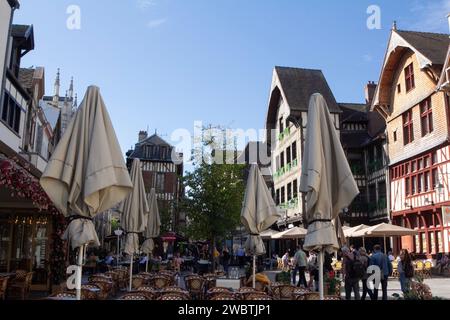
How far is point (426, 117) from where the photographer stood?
83.8 ft

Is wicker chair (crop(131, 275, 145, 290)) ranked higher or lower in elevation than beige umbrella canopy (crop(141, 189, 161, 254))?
lower

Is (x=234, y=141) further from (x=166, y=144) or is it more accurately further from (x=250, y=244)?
(x=166, y=144)

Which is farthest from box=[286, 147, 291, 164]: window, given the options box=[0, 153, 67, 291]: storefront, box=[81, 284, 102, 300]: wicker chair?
box=[81, 284, 102, 300]: wicker chair

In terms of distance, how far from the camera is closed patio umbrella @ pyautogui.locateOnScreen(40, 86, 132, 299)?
5.42 metres

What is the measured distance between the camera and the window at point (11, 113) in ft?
61.2

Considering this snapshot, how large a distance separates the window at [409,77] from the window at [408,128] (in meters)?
1.51

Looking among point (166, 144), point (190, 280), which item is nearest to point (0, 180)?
point (190, 280)

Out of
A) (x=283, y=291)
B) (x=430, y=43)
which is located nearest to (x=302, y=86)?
(x=430, y=43)

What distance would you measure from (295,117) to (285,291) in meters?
26.4

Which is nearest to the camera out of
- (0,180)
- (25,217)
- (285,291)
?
(0,180)

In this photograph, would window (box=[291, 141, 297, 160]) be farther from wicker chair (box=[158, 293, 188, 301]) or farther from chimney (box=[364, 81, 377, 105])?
wicker chair (box=[158, 293, 188, 301])

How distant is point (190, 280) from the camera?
454 inches

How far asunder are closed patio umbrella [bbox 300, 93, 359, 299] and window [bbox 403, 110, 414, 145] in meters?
23.4
